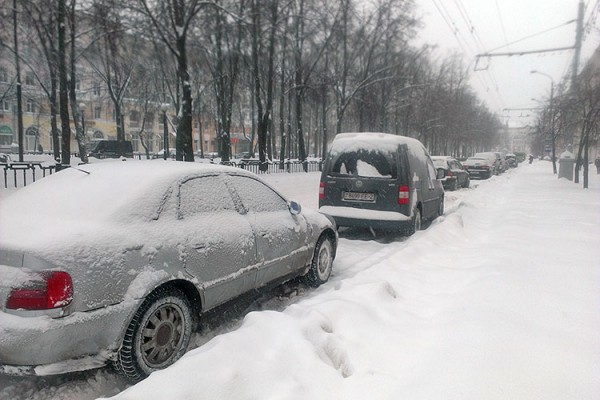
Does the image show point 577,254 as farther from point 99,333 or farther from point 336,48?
point 336,48

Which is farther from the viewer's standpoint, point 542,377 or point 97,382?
point 97,382

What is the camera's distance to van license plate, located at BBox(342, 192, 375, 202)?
7883 millimetres

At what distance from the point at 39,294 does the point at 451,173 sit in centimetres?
1917

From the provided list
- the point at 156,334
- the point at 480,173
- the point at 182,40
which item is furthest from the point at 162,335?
the point at 480,173

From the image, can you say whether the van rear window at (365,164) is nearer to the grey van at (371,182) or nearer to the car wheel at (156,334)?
the grey van at (371,182)

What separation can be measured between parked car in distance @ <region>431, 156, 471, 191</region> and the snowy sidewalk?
46.0 feet

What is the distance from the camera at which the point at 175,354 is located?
333cm

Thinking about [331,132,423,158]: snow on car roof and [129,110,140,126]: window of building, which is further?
[129,110,140,126]: window of building

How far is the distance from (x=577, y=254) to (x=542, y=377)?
4099 millimetres

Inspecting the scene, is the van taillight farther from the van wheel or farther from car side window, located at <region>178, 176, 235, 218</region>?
car side window, located at <region>178, 176, 235, 218</region>

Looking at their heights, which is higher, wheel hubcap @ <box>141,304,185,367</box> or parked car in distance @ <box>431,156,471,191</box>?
parked car in distance @ <box>431,156,471,191</box>

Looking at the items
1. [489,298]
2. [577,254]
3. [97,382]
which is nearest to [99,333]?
[97,382]

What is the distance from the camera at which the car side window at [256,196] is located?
4281 millimetres

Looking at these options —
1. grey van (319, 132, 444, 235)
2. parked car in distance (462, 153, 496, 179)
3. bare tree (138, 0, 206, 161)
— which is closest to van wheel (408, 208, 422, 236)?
grey van (319, 132, 444, 235)
